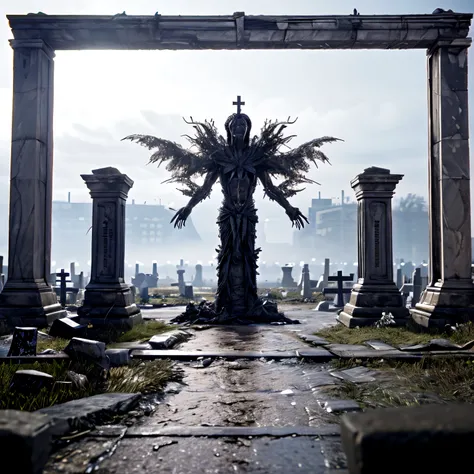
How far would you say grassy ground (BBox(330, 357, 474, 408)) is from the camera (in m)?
3.40

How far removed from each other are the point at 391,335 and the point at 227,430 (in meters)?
4.79

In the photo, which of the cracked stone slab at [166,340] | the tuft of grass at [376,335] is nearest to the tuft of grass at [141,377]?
the cracked stone slab at [166,340]

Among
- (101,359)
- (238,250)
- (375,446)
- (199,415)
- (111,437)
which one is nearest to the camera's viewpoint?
(375,446)

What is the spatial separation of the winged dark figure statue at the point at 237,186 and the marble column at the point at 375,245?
5.58ft

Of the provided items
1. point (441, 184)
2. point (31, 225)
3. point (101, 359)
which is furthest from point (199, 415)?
point (441, 184)

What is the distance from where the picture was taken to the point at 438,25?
8.09 meters

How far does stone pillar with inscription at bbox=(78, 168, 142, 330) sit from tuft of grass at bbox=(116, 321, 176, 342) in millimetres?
476

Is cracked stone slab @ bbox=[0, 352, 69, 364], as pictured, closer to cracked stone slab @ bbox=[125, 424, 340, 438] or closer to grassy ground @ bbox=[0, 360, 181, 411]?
grassy ground @ bbox=[0, 360, 181, 411]

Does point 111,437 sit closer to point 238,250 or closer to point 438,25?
point 238,250

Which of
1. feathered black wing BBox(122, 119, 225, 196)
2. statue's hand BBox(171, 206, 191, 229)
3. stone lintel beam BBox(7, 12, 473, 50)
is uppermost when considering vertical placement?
stone lintel beam BBox(7, 12, 473, 50)

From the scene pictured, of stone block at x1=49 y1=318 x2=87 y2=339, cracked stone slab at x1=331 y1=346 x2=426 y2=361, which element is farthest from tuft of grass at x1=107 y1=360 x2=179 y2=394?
stone block at x1=49 y1=318 x2=87 y2=339

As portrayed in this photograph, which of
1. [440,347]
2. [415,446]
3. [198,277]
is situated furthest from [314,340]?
[198,277]

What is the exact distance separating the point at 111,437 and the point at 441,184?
7017 millimetres

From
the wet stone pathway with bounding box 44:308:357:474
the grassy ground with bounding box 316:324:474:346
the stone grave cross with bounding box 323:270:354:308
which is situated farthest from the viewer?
the stone grave cross with bounding box 323:270:354:308
